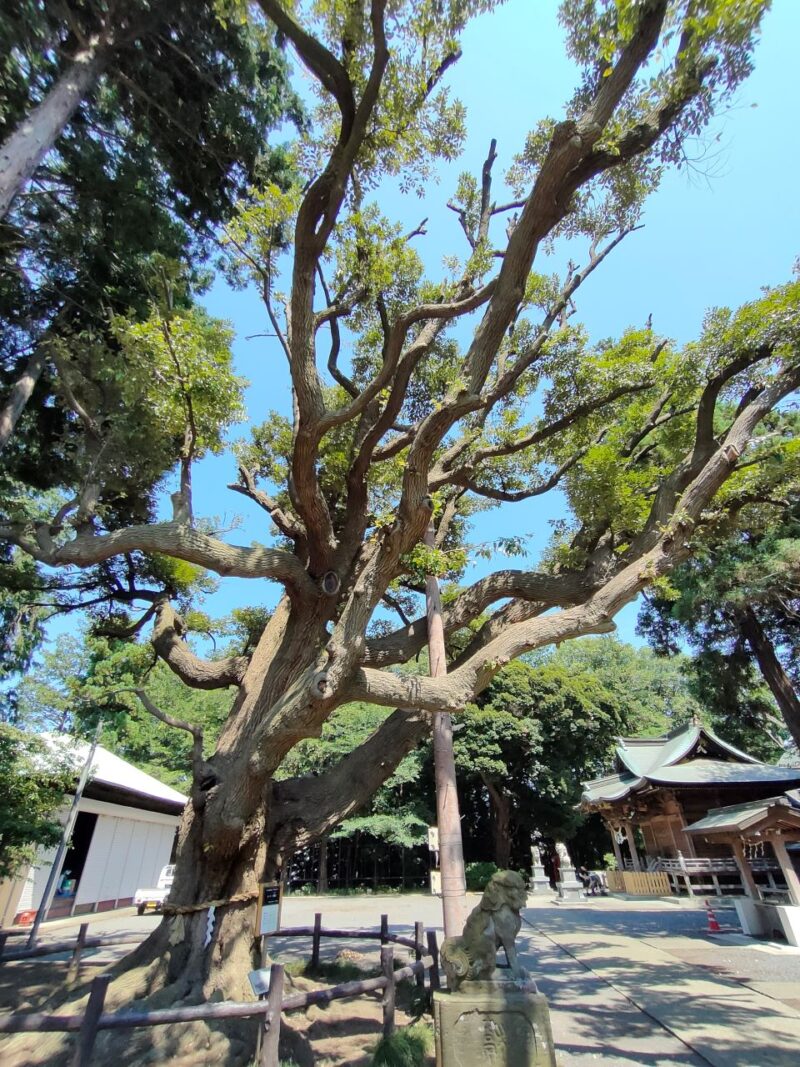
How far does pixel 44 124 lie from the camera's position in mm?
5613

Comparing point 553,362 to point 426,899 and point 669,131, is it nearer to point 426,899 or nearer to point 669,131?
point 669,131

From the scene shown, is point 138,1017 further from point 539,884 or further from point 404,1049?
point 539,884

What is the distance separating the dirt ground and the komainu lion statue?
1.27 m

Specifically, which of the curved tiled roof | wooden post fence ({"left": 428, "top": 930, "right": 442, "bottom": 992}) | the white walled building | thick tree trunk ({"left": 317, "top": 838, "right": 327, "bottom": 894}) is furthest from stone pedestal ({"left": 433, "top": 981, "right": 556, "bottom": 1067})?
thick tree trunk ({"left": 317, "top": 838, "right": 327, "bottom": 894})

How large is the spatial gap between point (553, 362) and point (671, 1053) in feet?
24.6

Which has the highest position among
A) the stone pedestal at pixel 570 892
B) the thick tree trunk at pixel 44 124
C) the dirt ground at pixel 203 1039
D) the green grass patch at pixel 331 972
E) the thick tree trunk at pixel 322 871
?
the thick tree trunk at pixel 44 124

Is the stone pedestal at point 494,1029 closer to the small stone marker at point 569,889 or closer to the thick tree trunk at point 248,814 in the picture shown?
the thick tree trunk at point 248,814

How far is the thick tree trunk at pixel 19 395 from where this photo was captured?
251 inches

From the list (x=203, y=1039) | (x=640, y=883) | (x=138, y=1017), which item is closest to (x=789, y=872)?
(x=640, y=883)

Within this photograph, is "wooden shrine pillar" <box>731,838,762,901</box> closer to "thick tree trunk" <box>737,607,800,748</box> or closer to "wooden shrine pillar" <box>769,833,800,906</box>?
"wooden shrine pillar" <box>769,833,800,906</box>

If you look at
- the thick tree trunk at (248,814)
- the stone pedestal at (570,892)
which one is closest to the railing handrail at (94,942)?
the thick tree trunk at (248,814)

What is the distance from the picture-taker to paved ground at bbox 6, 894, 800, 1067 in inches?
182

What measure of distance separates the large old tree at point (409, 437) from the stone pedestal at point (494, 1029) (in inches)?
86.1

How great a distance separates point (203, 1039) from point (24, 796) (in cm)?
545
